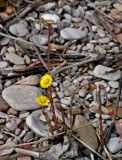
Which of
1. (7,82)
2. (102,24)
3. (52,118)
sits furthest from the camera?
(102,24)

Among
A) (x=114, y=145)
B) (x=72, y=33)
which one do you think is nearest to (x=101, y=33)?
(x=72, y=33)

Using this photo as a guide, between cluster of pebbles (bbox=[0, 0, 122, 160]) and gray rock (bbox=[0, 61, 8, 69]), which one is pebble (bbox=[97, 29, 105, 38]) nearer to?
cluster of pebbles (bbox=[0, 0, 122, 160])

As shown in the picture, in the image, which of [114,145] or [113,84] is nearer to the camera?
[114,145]

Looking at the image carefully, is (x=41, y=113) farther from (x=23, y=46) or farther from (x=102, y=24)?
(x=102, y=24)

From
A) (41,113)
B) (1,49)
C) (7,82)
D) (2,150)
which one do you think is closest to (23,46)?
(1,49)

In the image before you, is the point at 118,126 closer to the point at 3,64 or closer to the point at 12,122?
the point at 12,122

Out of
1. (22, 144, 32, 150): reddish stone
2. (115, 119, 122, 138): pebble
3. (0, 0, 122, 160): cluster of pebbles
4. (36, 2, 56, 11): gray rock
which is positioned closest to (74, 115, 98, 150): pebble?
(0, 0, 122, 160): cluster of pebbles
